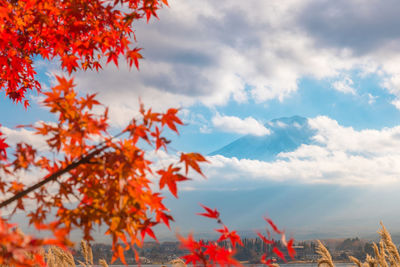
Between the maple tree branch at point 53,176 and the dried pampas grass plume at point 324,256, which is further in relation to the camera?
the dried pampas grass plume at point 324,256

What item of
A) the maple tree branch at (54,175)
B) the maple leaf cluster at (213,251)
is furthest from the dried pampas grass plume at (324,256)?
the maple tree branch at (54,175)

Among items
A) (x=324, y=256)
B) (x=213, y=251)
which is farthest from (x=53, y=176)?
(x=324, y=256)

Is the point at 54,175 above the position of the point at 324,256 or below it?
above

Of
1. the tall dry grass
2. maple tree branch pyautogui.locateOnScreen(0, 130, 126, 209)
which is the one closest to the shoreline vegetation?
the tall dry grass

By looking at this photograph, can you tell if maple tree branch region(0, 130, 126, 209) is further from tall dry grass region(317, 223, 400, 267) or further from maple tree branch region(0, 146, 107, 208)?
tall dry grass region(317, 223, 400, 267)

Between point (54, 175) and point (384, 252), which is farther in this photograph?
point (384, 252)

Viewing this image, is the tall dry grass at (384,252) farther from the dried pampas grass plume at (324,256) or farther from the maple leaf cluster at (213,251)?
the maple leaf cluster at (213,251)

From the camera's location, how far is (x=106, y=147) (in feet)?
7.91

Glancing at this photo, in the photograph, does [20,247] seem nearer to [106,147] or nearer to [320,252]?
[106,147]

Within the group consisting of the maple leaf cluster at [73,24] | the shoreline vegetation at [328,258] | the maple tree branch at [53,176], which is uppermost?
the maple leaf cluster at [73,24]

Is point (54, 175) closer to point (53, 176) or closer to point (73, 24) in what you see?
Result: point (53, 176)

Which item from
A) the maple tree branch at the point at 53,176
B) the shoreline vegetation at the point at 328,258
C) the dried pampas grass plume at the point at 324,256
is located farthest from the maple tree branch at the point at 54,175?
the dried pampas grass plume at the point at 324,256

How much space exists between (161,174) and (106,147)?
0.43m

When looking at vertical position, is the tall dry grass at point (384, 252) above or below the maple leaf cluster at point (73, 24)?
below
